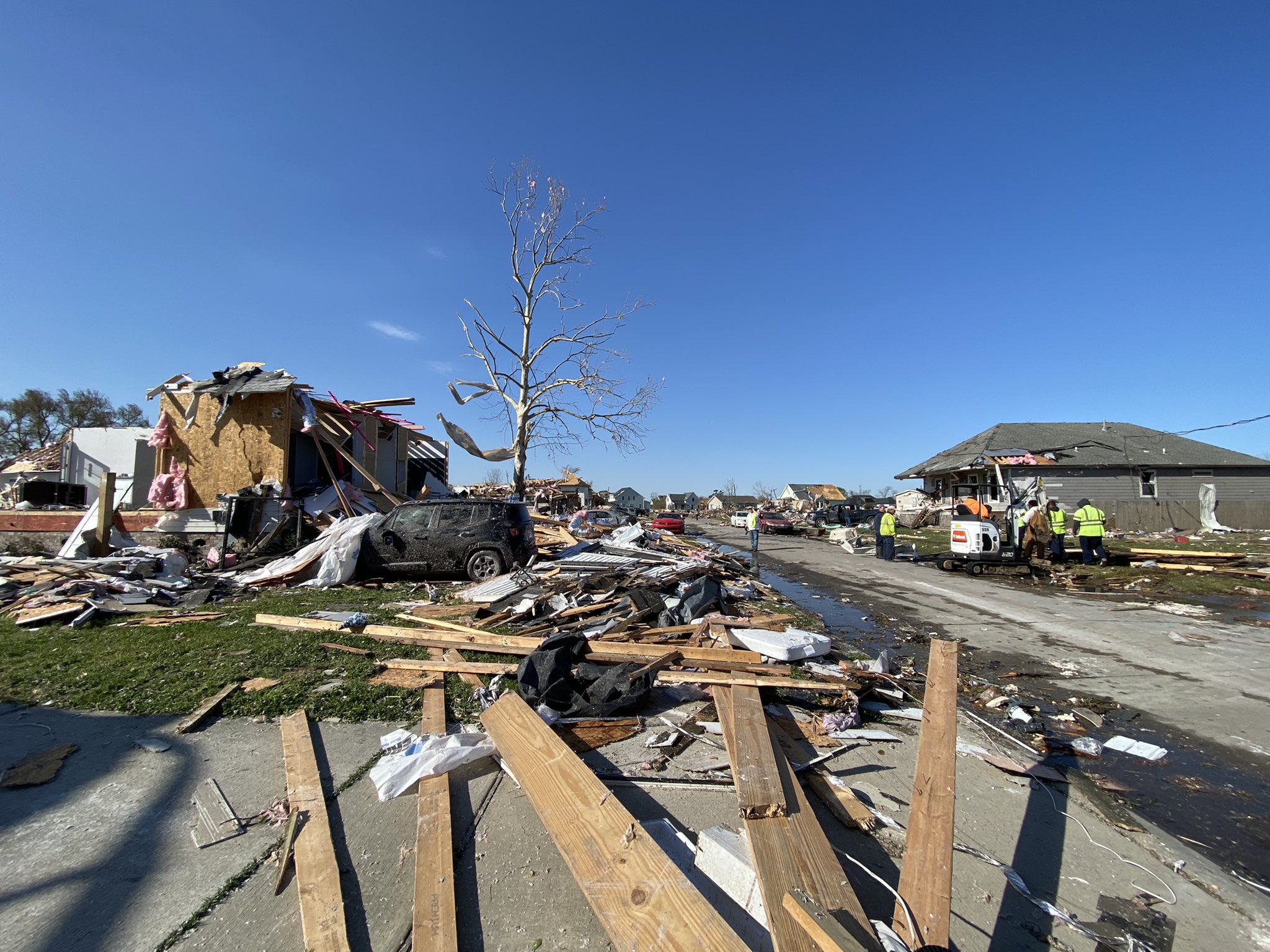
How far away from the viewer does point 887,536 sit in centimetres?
1925

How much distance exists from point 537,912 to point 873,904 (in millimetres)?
1534

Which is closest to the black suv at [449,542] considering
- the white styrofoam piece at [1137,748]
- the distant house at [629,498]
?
the white styrofoam piece at [1137,748]

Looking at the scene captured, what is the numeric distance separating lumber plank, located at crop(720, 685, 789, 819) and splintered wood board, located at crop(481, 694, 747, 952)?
2.26 feet

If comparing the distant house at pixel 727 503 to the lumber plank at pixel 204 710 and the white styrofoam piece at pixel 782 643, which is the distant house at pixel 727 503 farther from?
the lumber plank at pixel 204 710

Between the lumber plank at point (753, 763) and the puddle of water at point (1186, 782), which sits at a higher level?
the lumber plank at point (753, 763)

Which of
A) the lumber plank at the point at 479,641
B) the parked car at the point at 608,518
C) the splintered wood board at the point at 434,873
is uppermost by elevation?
the parked car at the point at 608,518

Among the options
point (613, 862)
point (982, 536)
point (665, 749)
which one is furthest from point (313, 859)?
point (982, 536)

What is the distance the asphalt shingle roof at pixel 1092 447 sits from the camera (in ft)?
103

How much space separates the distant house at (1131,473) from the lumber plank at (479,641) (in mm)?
24547

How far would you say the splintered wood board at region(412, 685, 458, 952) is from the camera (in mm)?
2285

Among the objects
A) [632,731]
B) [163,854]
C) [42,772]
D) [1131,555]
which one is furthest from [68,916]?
[1131,555]

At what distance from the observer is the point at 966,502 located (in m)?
16.1

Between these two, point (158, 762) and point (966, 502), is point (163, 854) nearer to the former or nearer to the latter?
point (158, 762)

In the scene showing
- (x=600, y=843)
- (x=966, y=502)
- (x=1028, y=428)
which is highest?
(x=1028, y=428)
